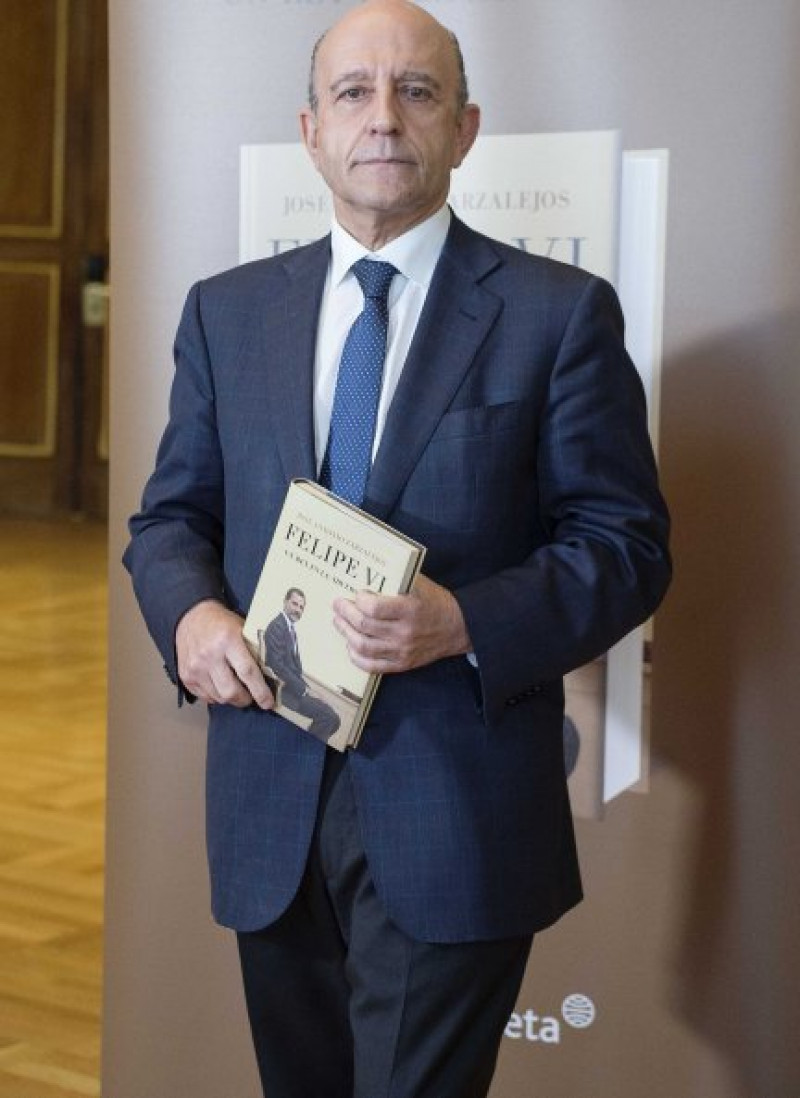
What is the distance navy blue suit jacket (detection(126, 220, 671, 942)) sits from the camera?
1.93 m

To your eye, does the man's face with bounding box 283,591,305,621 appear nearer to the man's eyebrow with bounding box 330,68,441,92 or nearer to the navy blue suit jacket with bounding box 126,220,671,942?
the navy blue suit jacket with bounding box 126,220,671,942

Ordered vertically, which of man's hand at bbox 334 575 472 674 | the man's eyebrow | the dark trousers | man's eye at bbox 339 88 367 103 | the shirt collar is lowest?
the dark trousers

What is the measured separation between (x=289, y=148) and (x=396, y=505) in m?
1.02

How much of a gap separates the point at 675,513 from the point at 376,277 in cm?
81

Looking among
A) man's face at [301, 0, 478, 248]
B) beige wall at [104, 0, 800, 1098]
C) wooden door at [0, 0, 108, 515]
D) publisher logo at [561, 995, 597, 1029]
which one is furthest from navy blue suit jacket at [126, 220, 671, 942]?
wooden door at [0, 0, 108, 515]

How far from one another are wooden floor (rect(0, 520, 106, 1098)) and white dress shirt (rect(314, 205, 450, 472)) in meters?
1.80

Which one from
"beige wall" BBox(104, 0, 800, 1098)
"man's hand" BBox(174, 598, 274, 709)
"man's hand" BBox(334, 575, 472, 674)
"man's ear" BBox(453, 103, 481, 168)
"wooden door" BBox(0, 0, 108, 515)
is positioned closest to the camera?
"man's hand" BBox(334, 575, 472, 674)

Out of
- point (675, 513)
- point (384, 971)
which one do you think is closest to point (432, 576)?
point (384, 971)

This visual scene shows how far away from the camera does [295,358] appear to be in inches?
79.4

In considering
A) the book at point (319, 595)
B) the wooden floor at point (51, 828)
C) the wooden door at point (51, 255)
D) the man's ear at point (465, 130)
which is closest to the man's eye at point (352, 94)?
the man's ear at point (465, 130)

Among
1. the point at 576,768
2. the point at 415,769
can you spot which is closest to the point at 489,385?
the point at 415,769

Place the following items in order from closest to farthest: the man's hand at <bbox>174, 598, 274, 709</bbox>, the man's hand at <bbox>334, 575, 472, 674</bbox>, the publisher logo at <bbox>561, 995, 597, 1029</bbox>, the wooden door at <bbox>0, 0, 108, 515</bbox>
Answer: the man's hand at <bbox>334, 575, 472, 674</bbox> < the man's hand at <bbox>174, 598, 274, 709</bbox> < the publisher logo at <bbox>561, 995, 597, 1029</bbox> < the wooden door at <bbox>0, 0, 108, 515</bbox>

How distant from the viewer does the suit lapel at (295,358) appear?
1982 mm

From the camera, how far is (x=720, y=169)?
2.55 m
